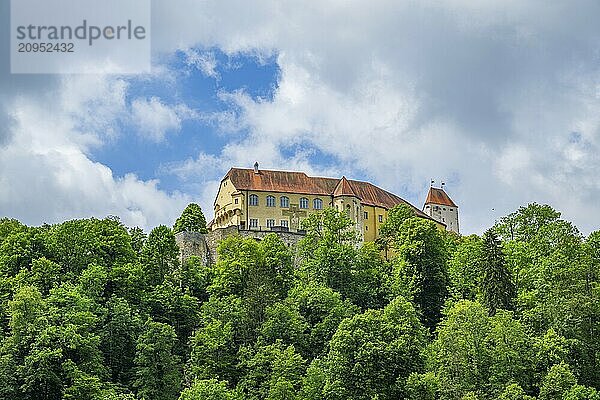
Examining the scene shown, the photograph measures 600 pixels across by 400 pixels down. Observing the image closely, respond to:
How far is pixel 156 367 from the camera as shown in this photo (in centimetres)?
5522

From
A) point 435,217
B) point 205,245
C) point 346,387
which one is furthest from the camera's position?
point 435,217

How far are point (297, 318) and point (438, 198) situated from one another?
228ft

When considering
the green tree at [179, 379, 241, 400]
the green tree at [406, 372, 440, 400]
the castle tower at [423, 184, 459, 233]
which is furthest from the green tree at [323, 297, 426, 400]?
the castle tower at [423, 184, 459, 233]

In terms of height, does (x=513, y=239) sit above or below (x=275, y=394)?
above

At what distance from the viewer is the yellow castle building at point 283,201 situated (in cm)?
9544

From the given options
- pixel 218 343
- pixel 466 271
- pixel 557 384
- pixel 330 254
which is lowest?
pixel 557 384

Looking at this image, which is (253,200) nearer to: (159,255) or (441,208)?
(159,255)

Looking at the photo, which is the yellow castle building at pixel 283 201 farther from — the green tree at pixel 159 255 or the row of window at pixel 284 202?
the green tree at pixel 159 255

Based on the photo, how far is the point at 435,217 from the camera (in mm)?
125062

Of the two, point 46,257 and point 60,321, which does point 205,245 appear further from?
point 60,321

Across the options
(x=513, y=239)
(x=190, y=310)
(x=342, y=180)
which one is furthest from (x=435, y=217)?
(x=190, y=310)

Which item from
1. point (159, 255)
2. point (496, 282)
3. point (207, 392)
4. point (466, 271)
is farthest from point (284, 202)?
point (207, 392)

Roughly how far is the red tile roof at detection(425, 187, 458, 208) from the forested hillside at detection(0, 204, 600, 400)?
51094mm

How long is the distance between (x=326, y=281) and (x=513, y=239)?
57.3 ft
